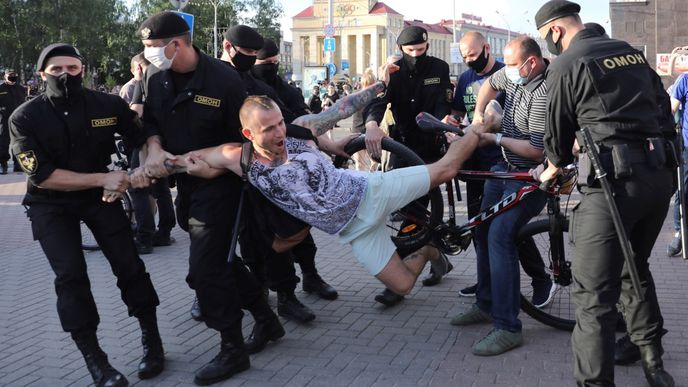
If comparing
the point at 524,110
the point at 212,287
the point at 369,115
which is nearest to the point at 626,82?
the point at 524,110

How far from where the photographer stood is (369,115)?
6.06m

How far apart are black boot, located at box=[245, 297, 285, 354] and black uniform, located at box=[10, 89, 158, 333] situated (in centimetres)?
72

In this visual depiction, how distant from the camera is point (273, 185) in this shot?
4293mm

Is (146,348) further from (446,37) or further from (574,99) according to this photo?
(446,37)

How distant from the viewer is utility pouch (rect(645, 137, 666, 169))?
355cm

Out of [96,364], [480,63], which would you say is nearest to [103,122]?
[96,364]

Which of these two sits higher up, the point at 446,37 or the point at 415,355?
the point at 446,37

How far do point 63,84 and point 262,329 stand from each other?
1.86 metres

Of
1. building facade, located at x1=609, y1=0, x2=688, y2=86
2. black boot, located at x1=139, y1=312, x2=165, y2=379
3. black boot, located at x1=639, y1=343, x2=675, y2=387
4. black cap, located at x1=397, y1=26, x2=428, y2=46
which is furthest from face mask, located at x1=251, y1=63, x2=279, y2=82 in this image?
building facade, located at x1=609, y1=0, x2=688, y2=86

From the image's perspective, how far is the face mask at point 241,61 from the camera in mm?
5246

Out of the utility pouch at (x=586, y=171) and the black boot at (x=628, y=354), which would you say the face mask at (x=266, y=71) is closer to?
the utility pouch at (x=586, y=171)

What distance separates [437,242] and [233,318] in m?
1.38

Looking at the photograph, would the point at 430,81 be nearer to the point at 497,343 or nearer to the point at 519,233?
the point at 519,233

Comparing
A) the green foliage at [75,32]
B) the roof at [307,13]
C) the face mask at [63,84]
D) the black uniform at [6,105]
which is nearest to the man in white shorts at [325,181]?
the face mask at [63,84]
